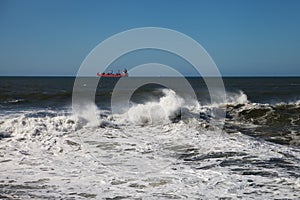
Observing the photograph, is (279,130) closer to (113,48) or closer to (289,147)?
(289,147)

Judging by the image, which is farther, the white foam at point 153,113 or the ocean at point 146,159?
the white foam at point 153,113

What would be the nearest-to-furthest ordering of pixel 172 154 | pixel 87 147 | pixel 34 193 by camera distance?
pixel 34 193, pixel 172 154, pixel 87 147

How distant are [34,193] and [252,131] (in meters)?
8.46

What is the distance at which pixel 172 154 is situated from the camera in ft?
25.8

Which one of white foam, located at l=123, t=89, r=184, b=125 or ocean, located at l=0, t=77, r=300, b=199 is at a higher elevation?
white foam, located at l=123, t=89, r=184, b=125

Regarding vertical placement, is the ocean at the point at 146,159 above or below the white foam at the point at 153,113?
below

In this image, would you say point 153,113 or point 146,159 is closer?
point 146,159

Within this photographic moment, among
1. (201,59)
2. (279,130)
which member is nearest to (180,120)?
(279,130)

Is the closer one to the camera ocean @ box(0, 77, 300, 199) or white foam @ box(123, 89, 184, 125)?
ocean @ box(0, 77, 300, 199)

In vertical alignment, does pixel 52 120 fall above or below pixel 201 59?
below

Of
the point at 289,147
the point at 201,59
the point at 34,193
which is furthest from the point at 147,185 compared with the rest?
the point at 289,147

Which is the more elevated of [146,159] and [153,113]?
[153,113]

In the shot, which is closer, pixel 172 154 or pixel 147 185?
pixel 147 185

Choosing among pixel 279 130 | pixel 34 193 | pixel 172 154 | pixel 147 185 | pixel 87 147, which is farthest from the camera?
pixel 279 130
